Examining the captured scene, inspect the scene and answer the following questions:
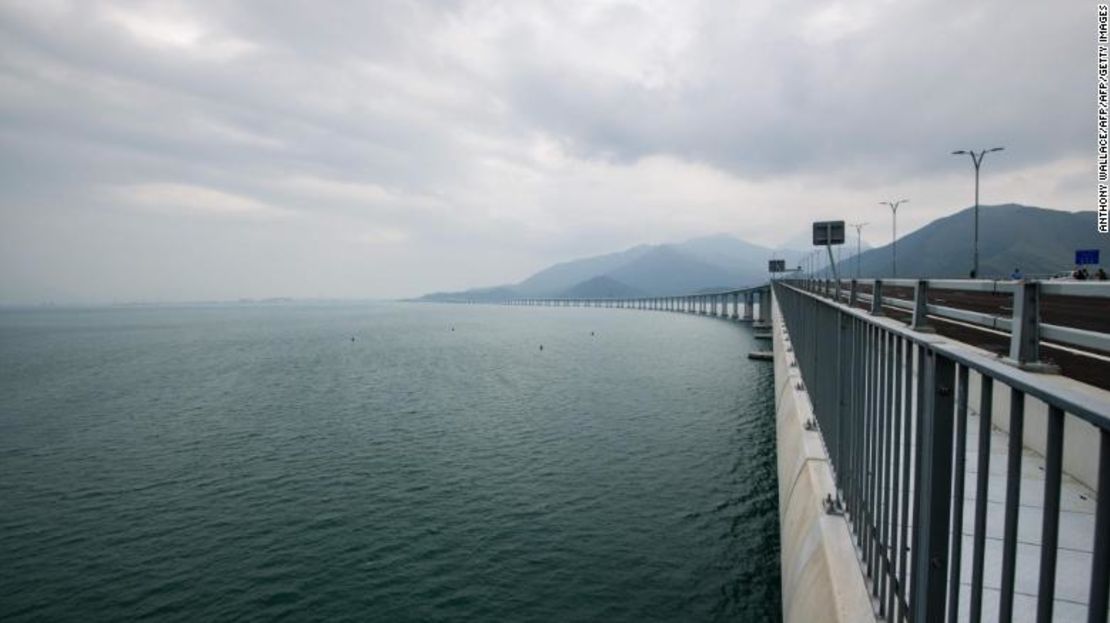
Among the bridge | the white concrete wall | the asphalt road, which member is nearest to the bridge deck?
the bridge

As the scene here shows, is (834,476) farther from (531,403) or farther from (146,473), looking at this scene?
(531,403)

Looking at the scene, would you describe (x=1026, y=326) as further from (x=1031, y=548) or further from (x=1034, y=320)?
(x=1031, y=548)

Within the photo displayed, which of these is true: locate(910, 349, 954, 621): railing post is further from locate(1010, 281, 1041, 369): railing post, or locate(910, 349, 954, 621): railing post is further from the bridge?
locate(1010, 281, 1041, 369): railing post

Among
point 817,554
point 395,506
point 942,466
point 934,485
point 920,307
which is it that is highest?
point 920,307

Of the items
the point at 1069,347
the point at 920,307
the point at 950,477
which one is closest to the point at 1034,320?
the point at 950,477

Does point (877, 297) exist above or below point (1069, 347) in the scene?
above

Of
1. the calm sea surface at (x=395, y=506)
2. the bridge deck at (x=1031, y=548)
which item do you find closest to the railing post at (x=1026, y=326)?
the bridge deck at (x=1031, y=548)

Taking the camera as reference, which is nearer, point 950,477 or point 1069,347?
point 950,477
